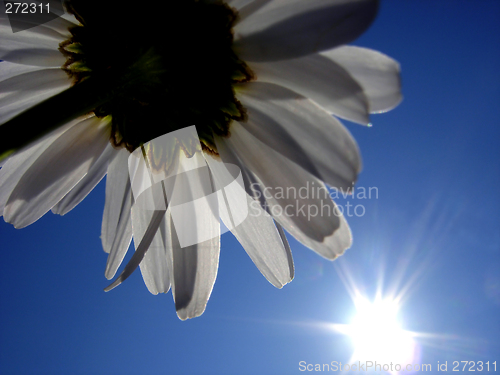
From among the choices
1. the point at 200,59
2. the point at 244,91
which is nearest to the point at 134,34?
the point at 200,59

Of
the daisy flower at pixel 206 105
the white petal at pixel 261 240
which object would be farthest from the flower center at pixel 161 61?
the white petal at pixel 261 240

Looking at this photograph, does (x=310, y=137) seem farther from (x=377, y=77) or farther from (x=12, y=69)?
(x=12, y=69)

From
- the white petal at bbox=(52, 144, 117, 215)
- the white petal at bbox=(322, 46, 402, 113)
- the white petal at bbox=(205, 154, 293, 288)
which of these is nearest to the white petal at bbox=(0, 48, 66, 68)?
the white petal at bbox=(52, 144, 117, 215)

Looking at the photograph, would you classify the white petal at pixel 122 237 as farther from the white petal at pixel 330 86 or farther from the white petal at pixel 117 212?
the white petal at pixel 330 86

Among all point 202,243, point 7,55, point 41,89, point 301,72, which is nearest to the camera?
point 301,72

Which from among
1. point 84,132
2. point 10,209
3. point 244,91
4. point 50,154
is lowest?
point 10,209

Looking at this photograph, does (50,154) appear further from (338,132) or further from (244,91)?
(338,132)

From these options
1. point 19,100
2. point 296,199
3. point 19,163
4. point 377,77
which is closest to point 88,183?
point 19,163

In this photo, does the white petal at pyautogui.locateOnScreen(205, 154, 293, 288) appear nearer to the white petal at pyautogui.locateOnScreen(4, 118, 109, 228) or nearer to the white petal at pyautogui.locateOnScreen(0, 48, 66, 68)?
the white petal at pyautogui.locateOnScreen(4, 118, 109, 228)
